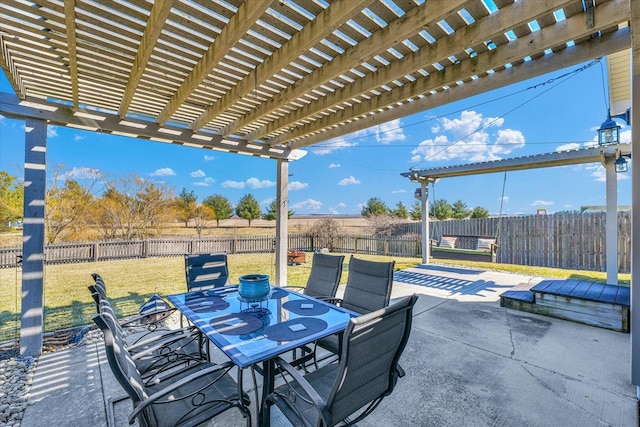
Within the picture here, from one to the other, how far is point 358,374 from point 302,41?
2156mm

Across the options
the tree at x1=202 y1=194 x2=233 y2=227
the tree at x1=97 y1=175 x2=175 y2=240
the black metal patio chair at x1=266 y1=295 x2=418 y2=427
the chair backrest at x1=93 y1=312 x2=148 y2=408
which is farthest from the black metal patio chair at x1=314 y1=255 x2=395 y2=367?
the tree at x1=202 y1=194 x2=233 y2=227

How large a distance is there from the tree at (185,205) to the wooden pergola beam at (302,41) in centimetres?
1075

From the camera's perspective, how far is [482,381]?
2.48 meters

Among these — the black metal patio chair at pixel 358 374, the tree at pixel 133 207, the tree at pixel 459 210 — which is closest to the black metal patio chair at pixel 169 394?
the black metal patio chair at pixel 358 374

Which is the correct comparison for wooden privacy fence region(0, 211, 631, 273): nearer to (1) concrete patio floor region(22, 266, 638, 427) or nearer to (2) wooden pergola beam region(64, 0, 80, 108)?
(1) concrete patio floor region(22, 266, 638, 427)

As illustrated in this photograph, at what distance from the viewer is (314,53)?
2373 mm

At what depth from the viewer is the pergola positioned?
1794 mm

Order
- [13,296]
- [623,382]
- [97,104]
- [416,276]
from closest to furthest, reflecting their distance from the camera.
Answer: [623,382]
[97,104]
[13,296]
[416,276]

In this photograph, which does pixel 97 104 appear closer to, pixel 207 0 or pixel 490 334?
pixel 207 0

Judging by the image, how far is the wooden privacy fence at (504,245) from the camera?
7.04 m

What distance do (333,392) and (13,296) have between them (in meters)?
6.84

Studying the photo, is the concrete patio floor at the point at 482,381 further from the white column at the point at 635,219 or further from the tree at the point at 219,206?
the tree at the point at 219,206

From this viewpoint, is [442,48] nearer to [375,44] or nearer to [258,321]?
[375,44]

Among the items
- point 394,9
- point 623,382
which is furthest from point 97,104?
point 623,382
